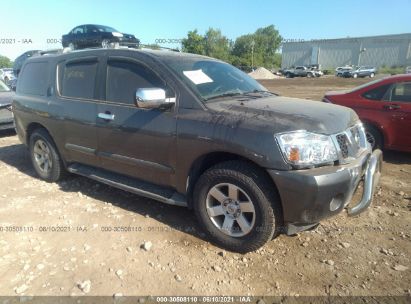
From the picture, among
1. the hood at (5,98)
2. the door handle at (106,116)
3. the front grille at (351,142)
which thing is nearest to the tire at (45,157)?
the door handle at (106,116)

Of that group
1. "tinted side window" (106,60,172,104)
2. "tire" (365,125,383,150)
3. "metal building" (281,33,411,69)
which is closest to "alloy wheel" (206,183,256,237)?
"tinted side window" (106,60,172,104)

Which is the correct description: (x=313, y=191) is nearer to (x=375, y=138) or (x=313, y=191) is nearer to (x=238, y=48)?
(x=375, y=138)

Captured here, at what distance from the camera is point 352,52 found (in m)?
67.9

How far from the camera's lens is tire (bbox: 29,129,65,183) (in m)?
5.11

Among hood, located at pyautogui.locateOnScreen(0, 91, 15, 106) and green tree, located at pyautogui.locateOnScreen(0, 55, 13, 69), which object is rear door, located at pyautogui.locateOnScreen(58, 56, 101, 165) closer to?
hood, located at pyautogui.locateOnScreen(0, 91, 15, 106)

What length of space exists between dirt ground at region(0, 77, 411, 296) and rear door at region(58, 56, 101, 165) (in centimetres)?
65

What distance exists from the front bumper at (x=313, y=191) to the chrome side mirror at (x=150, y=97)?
4.11 feet

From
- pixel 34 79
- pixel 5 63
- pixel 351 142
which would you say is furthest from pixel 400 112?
pixel 5 63

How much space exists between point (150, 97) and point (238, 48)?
90973 mm

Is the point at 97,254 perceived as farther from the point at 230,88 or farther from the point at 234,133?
the point at 230,88

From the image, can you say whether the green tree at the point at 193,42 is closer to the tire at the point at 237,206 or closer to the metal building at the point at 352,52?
the metal building at the point at 352,52

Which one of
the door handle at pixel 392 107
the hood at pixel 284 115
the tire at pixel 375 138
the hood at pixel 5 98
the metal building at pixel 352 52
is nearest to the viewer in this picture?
the hood at pixel 284 115

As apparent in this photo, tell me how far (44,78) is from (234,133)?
3369 millimetres

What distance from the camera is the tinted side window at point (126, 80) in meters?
3.83
